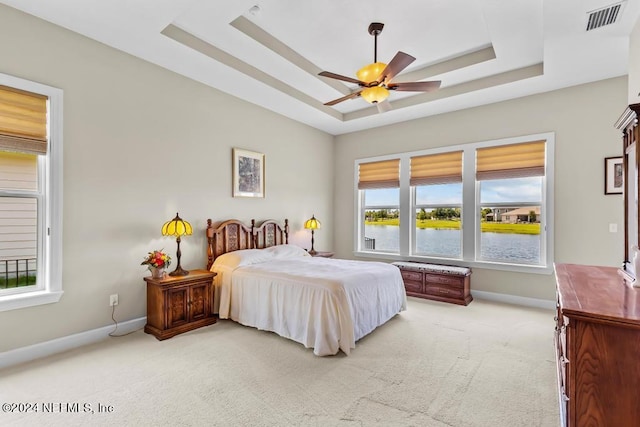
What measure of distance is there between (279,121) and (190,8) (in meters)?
2.52

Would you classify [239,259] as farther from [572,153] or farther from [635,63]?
[572,153]

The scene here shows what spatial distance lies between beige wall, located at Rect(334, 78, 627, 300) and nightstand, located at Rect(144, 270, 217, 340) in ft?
13.2

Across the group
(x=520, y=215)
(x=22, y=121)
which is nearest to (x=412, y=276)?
(x=520, y=215)

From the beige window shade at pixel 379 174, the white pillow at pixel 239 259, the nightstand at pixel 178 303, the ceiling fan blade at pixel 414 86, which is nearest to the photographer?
the ceiling fan blade at pixel 414 86

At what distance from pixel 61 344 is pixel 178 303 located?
1052mm

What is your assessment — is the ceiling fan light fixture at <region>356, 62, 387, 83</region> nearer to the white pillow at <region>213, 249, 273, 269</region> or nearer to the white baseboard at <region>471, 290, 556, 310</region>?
the white pillow at <region>213, 249, 273, 269</region>

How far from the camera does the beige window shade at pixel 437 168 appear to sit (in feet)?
16.8

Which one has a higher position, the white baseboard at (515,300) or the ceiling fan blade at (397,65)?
the ceiling fan blade at (397,65)

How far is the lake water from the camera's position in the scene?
4.55 meters

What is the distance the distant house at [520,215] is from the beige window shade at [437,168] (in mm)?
888

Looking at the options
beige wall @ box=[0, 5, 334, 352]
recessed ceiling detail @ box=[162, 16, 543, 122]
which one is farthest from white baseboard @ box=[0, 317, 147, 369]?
recessed ceiling detail @ box=[162, 16, 543, 122]

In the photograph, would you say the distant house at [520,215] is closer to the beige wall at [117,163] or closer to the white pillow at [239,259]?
the white pillow at [239,259]

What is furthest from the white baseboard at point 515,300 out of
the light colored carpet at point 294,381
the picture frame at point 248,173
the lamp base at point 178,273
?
the lamp base at point 178,273

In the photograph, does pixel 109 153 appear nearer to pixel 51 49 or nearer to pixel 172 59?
pixel 51 49
